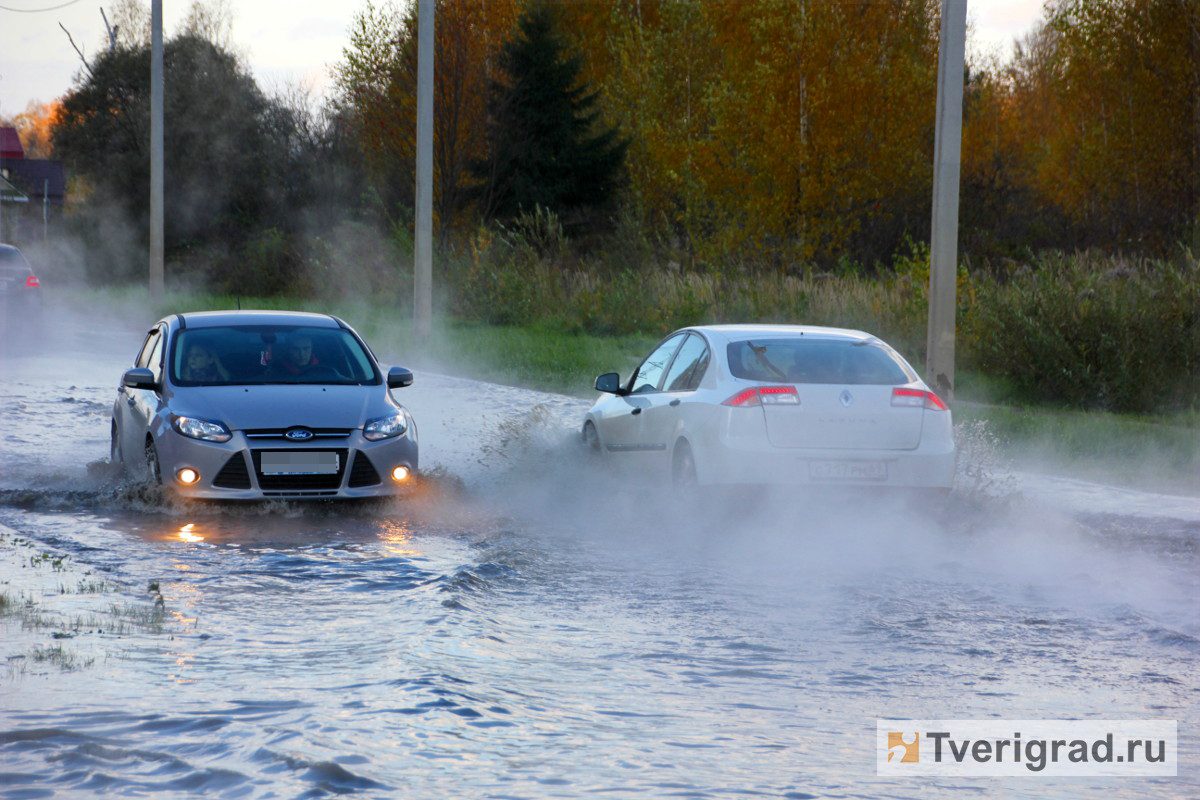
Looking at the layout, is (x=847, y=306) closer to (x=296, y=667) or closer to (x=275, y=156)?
(x=296, y=667)

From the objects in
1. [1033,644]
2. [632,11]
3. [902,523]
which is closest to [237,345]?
[902,523]

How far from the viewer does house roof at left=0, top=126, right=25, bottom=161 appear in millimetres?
118944

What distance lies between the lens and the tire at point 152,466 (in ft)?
36.3

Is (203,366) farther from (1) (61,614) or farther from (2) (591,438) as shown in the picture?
(1) (61,614)

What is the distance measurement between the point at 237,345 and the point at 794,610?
575 cm

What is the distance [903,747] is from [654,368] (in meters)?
7.15

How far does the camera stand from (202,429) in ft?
35.7

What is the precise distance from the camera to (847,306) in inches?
1013

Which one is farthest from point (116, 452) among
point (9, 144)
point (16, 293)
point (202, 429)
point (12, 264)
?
point (9, 144)

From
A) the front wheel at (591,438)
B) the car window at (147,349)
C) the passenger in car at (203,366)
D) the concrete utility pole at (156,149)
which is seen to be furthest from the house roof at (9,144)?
the passenger in car at (203,366)

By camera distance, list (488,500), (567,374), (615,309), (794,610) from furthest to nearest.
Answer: (615,309)
(567,374)
(488,500)
(794,610)

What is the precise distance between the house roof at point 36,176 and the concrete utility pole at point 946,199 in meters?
96.3

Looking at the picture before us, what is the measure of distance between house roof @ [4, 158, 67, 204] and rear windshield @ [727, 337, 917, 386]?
98.9m

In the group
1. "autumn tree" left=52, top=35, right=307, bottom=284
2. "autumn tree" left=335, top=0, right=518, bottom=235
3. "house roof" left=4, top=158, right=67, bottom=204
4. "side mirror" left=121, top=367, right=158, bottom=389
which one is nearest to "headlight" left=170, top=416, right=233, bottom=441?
"side mirror" left=121, top=367, right=158, bottom=389
